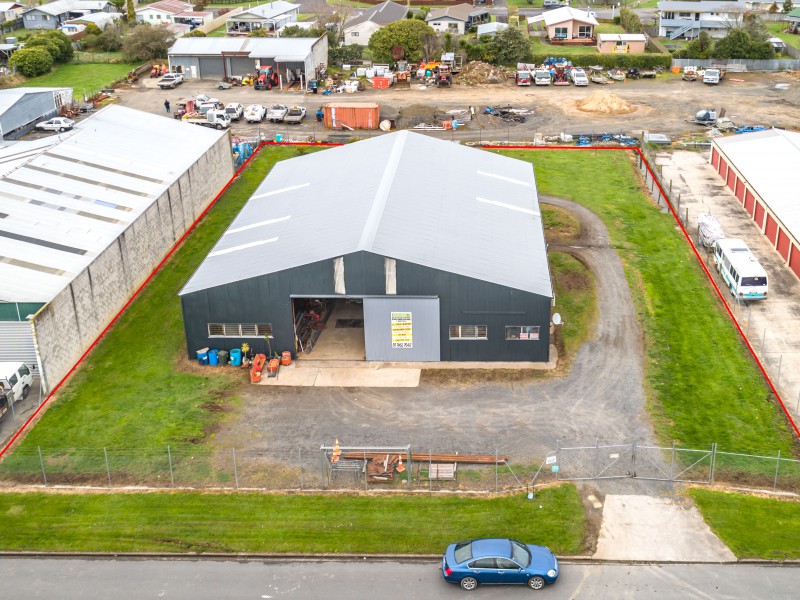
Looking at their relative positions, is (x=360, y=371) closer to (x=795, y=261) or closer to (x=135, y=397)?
(x=135, y=397)

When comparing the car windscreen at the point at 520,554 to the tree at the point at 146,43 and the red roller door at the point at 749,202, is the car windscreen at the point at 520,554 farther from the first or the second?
the tree at the point at 146,43

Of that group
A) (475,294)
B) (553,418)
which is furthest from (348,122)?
(553,418)

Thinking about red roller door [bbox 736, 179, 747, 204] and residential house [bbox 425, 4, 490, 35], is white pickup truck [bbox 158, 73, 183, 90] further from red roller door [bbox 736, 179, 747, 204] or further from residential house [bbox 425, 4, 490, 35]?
red roller door [bbox 736, 179, 747, 204]

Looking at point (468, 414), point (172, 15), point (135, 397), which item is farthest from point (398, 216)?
point (172, 15)

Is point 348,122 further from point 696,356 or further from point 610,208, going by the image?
point 696,356

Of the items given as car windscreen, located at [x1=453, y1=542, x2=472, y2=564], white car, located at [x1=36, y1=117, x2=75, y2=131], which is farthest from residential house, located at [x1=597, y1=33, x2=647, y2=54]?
car windscreen, located at [x1=453, y1=542, x2=472, y2=564]

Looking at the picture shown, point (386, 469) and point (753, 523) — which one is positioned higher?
point (386, 469)
